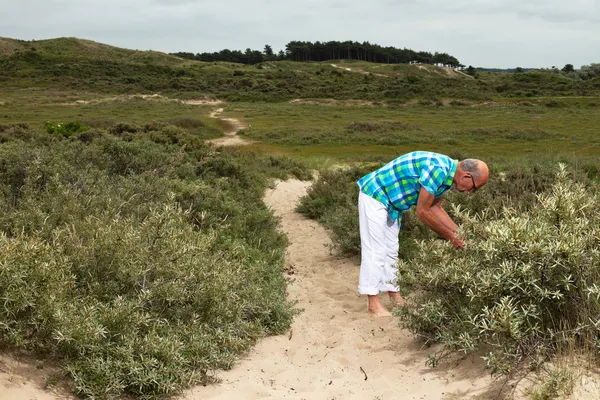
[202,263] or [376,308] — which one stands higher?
[202,263]

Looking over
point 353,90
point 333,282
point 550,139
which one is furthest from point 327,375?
point 353,90

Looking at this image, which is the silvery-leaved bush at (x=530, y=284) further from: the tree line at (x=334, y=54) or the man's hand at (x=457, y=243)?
the tree line at (x=334, y=54)

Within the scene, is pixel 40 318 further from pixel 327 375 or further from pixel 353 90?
pixel 353 90

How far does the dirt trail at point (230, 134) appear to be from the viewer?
26.3 metres

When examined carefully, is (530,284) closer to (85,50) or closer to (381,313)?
(381,313)

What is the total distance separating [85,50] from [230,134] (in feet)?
236

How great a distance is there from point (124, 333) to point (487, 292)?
7.86ft

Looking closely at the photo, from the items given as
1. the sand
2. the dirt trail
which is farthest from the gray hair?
the dirt trail

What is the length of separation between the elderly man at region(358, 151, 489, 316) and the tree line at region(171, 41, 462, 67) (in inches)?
4825

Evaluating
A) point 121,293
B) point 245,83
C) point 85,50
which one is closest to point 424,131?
point 121,293

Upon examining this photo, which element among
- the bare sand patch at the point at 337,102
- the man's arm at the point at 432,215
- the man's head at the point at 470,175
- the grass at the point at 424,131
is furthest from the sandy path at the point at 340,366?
the bare sand patch at the point at 337,102

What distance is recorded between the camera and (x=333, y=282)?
811 centimetres

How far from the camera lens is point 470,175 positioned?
224 inches

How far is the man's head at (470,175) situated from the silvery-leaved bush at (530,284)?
0.92 m
